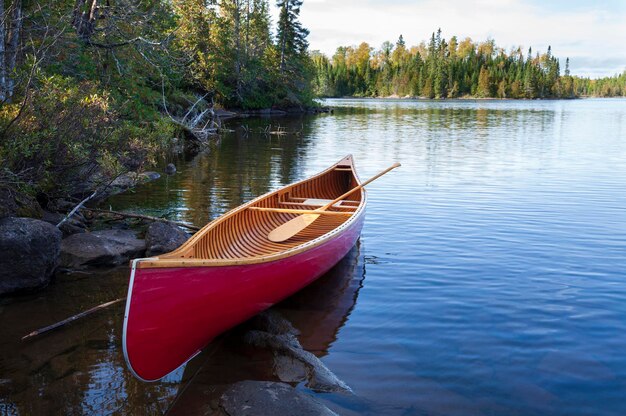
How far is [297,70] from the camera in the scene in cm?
6041

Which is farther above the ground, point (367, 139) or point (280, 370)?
point (367, 139)

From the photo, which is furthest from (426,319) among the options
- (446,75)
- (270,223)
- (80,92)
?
(446,75)

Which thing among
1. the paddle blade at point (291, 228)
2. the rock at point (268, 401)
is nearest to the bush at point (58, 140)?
the paddle blade at point (291, 228)

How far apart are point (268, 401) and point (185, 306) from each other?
1253 millimetres

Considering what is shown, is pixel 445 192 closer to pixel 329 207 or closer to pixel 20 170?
pixel 329 207

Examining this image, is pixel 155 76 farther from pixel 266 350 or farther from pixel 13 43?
pixel 266 350

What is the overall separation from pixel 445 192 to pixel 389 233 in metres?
4.79

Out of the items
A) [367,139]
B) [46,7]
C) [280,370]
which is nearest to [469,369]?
[280,370]

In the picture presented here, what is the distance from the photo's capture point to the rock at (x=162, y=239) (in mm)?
9352

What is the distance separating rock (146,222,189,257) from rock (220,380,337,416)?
4.49 metres

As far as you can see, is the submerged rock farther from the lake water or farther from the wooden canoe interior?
the wooden canoe interior

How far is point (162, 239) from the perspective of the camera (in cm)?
952

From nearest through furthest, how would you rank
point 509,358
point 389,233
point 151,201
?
point 509,358 < point 389,233 < point 151,201

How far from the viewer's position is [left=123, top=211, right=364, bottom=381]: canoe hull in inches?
195
